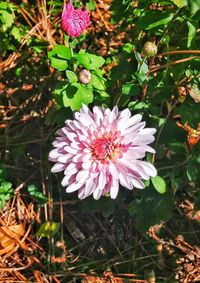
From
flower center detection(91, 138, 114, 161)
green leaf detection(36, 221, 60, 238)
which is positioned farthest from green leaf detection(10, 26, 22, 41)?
flower center detection(91, 138, 114, 161)

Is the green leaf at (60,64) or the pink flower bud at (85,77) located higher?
the green leaf at (60,64)

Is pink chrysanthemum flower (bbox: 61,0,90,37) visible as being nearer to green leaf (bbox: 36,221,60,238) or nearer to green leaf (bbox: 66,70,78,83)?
green leaf (bbox: 66,70,78,83)

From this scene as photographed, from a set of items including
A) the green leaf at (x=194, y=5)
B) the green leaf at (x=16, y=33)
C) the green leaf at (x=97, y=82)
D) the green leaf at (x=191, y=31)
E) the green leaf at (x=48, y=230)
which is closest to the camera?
the green leaf at (x=194, y=5)

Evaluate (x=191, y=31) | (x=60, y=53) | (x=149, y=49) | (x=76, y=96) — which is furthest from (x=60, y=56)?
(x=191, y=31)

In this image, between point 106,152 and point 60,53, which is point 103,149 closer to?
point 106,152

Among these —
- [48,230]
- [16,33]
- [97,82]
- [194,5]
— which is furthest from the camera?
[16,33]

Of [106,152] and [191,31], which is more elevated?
[191,31]

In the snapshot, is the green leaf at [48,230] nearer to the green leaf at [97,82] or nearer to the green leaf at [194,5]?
the green leaf at [97,82]

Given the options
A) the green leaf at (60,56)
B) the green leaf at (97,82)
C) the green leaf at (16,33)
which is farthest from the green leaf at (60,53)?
the green leaf at (16,33)

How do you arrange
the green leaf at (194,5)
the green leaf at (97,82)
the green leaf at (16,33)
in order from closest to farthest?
the green leaf at (194,5) → the green leaf at (97,82) → the green leaf at (16,33)
